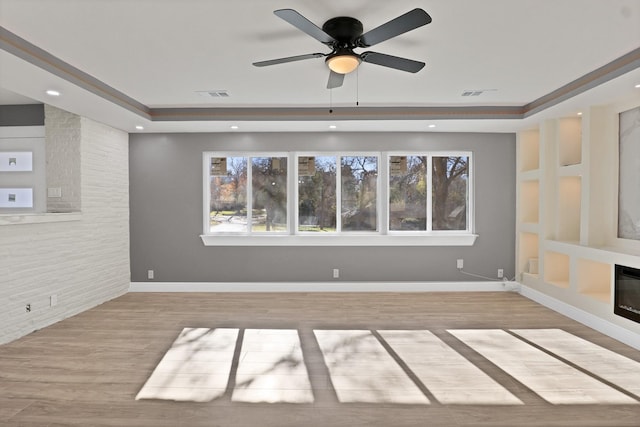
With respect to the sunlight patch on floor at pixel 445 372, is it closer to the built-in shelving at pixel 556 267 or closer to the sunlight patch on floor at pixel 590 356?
the sunlight patch on floor at pixel 590 356

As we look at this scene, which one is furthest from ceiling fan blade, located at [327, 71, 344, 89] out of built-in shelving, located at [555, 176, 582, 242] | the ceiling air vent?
built-in shelving, located at [555, 176, 582, 242]

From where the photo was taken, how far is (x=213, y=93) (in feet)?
12.9

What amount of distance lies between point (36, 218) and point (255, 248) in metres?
2.67

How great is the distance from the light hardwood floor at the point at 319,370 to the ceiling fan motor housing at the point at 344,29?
8.48 ft

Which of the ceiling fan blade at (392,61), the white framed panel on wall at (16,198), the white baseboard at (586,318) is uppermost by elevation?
the ceiling fan blade at (392,61)

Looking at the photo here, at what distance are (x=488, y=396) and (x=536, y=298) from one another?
2.95 meters

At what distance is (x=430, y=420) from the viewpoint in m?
2.17

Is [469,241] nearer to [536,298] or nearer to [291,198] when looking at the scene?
[536,298]

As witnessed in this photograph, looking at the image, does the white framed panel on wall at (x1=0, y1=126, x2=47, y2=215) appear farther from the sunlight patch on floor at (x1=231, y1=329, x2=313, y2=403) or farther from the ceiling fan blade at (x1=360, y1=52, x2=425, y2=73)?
the ceiling fan blade at (x1=360, y1=52, x2=425, y2=73)

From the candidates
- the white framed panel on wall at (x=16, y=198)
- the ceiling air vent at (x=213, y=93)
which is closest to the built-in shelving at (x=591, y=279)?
the ceiling air vent at (x=213, y=93)

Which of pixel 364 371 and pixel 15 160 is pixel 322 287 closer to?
pixel 364 371

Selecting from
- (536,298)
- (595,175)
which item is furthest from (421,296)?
(595,175)

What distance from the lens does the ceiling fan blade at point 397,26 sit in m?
1.93

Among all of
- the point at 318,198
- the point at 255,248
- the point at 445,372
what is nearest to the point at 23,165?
the point at 255,248
